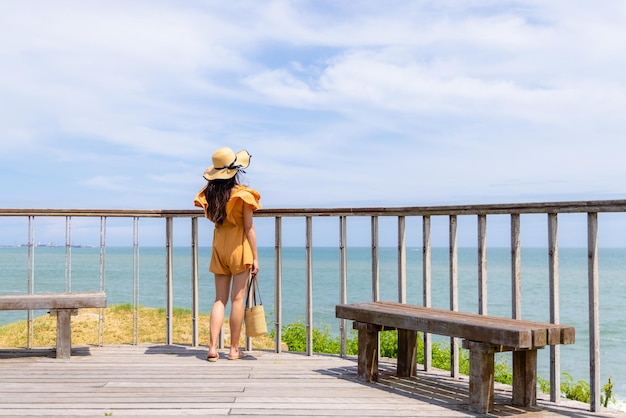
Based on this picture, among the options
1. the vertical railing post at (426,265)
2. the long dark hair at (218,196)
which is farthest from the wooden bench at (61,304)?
the vertical railing post at (426,265)

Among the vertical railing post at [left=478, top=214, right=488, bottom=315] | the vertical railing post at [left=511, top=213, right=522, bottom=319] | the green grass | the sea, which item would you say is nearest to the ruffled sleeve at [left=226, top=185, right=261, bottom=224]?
the vertical railing post at [left=478, top=214, right=488, bottom=315]

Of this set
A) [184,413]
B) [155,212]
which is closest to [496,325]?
[184,413]

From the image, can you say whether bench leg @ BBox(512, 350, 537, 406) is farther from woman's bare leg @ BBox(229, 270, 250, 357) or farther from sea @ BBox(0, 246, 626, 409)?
sea @ BBox(0, 246, 626, 409)

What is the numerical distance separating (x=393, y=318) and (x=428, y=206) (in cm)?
87

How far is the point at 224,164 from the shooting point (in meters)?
5.05

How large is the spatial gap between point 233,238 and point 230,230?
0.06m

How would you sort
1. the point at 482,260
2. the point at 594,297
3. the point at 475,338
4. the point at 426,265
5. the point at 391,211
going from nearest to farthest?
the point at 475,338
the point at 594,297
the point at 482,260
the point at 426,265
the point at 391,211

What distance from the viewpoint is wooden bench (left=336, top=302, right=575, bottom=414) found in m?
3.47

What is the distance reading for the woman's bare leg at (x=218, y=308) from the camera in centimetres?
515

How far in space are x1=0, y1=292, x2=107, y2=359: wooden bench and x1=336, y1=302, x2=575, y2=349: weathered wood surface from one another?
194 cm

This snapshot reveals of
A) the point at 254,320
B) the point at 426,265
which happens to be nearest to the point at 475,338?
the point at 426,265

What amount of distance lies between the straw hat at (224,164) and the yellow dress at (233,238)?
0.42 ft

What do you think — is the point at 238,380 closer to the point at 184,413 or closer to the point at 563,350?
the point at 184,413

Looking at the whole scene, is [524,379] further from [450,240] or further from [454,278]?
[450,240]
